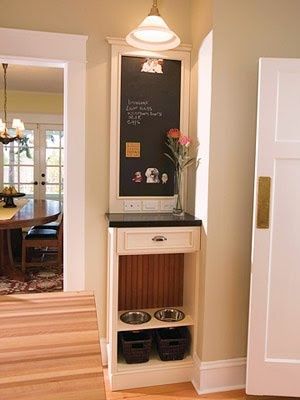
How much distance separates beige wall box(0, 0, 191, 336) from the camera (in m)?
2.32

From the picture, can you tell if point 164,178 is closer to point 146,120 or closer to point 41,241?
point 146,120

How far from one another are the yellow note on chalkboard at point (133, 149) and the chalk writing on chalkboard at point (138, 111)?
139 millimetres

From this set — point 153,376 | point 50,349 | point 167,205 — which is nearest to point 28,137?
point 167,205

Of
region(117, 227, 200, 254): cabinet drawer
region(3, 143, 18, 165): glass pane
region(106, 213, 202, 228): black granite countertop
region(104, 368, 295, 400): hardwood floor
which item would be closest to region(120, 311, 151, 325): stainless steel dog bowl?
region(104, 368, 295, 400): hardwood floor

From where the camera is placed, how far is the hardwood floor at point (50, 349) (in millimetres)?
702

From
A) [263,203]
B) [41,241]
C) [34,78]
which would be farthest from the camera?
[34,78]

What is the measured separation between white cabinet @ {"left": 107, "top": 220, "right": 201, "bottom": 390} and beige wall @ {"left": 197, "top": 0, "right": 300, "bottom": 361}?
15 cm

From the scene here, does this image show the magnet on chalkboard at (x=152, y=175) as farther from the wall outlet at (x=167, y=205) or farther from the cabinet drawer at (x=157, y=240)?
the cabinet drawer at (x=157, y=240)

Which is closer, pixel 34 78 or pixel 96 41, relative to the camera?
pixel 96 41

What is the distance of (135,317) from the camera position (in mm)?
2471

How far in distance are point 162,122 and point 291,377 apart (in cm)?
177

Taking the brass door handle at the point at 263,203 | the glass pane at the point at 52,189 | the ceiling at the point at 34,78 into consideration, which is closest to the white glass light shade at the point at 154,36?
the brass door handle at the point at 263,203

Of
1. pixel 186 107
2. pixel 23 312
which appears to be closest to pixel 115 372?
pixel 23 312

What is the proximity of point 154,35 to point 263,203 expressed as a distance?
113 centimetres
